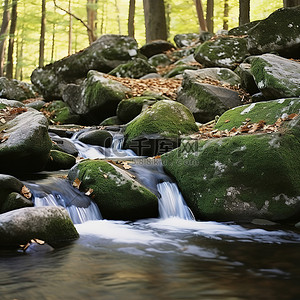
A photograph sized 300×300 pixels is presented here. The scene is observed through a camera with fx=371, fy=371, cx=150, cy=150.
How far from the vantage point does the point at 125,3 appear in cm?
3350

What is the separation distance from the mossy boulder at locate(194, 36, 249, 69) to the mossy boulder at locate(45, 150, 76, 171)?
7.89m

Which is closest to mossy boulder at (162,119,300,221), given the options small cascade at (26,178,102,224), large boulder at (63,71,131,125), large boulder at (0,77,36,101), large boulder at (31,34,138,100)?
small cascade at (26,178,102,224)

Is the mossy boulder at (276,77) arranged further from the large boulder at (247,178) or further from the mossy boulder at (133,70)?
the mossy boulder at (133,70)

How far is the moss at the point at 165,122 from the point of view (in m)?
8.54

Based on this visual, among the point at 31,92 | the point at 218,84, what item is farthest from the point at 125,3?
the point at 218,84

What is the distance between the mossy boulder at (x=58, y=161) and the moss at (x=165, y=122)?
6.38ft

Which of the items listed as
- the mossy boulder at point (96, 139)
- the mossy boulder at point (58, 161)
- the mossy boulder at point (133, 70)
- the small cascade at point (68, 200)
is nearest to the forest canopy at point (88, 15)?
the mossy boulder at point (133, 70)

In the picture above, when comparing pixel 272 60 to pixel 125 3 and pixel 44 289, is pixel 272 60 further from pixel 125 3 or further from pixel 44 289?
pixel 125 3

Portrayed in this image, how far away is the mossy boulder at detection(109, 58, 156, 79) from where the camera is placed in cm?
1447

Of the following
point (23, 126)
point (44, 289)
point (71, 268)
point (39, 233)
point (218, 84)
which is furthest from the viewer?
point (218, 84)

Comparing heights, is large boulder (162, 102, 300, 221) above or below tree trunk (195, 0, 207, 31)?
below

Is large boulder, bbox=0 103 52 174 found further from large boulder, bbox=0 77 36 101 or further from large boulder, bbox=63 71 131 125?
large boulder, bbox=0 77 36 101

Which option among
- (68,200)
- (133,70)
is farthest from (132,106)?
(68,200)

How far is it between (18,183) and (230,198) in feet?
9.97
